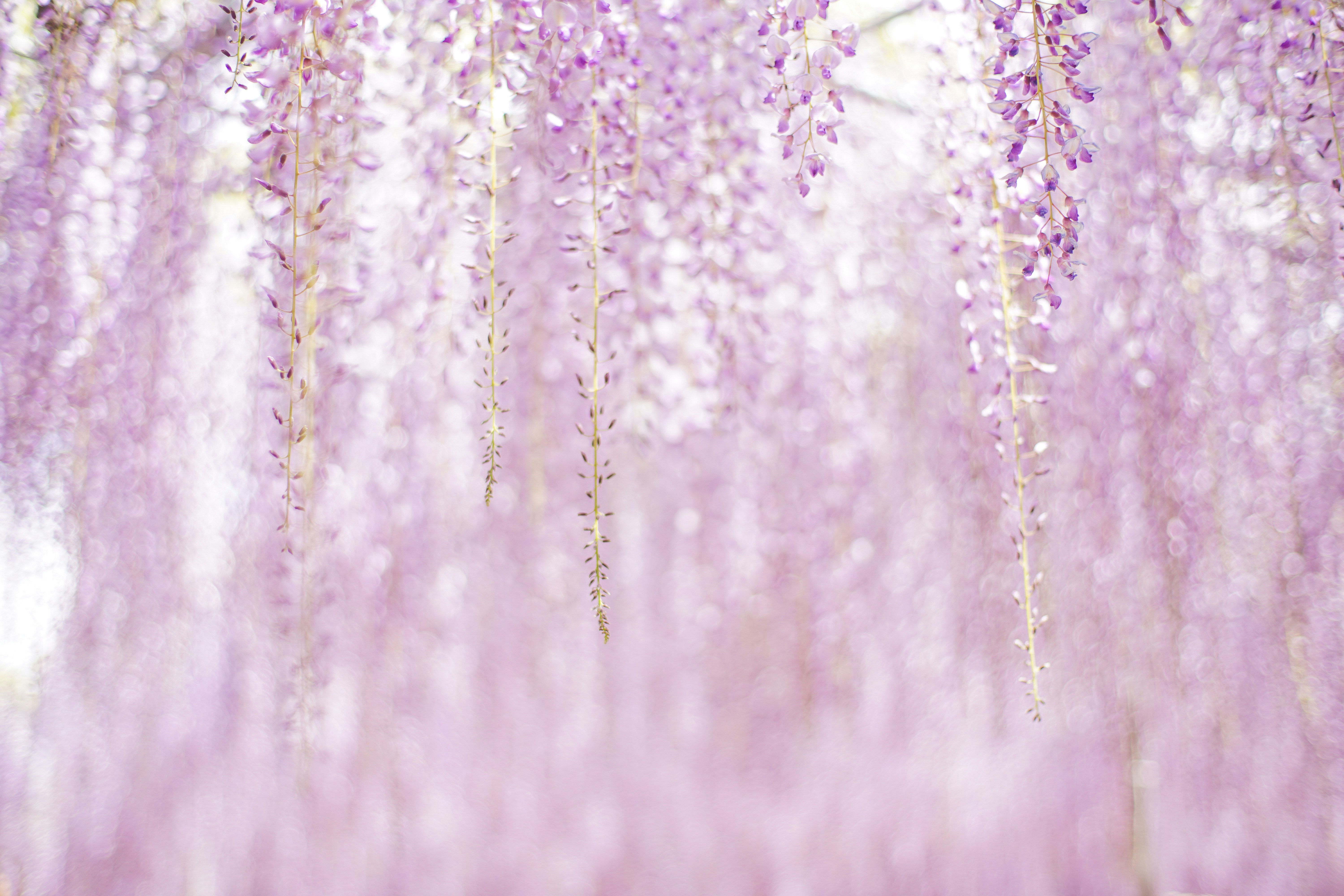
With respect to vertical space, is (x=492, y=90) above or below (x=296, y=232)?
above

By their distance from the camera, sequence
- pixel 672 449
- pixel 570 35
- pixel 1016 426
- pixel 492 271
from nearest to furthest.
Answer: pixel 492 271 < pixel 570 35 < pixel 1016 426 < pixel 672 449

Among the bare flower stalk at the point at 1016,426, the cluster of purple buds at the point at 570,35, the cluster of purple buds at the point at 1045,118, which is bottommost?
the bare flower stalk at the point at 1016,426

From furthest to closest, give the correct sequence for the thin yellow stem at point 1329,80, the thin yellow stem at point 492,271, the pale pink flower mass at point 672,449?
1. the pale pink flower mass at point 672,449
2. the thin yellow stem at point 1329,80
3. the thin yellow stem at point 492,271

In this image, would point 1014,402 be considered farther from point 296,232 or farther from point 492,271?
point 296,232

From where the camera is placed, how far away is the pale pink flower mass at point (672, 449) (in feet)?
4.70

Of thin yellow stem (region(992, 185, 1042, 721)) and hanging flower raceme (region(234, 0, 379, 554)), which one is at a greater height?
hanging flower raceme (region(234, 0, 379, 554))

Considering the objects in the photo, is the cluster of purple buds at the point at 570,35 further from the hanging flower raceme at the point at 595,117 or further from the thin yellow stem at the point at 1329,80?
the thin yellow stem at the point at 1329,80

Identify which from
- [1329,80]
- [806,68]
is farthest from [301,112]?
[1329,80]

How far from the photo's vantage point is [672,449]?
3.12 meters

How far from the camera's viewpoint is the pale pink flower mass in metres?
1.43

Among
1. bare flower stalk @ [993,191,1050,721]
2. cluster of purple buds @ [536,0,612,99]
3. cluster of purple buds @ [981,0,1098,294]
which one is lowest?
bare flower stalk @ [993,191,1050,721]

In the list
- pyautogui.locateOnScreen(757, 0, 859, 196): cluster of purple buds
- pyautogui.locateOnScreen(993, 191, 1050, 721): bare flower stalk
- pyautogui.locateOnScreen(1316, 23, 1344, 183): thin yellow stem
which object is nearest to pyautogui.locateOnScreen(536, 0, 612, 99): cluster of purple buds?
pyautogui.locateOnScreen(757, 0, 859, 196): cluster of purple buds

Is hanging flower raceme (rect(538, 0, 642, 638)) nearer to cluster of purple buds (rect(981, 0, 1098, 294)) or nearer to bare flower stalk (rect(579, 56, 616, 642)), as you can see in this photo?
bare flower stalk (rect(579, 56, 616, 642))

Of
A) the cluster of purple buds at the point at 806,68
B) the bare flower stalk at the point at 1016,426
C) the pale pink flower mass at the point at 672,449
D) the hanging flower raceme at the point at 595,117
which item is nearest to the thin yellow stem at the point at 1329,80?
the pale pink flower mass at the point at 672,449
